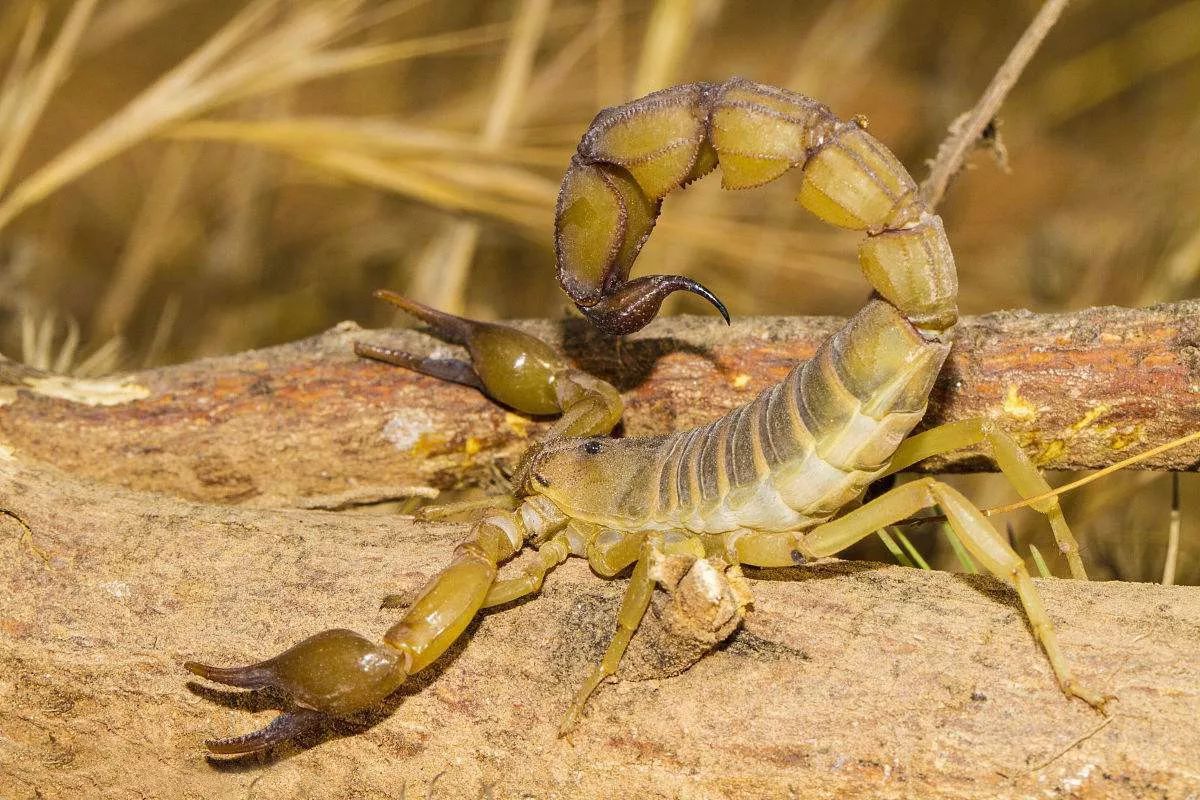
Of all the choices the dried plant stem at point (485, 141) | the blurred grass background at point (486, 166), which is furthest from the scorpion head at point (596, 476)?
the dried plant stem at point (485, 141)

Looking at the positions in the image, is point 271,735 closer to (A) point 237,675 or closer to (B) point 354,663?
(A) point 237,675

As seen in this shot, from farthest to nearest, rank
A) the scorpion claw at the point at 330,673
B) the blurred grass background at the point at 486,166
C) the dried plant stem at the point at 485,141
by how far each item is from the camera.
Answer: the dried plant stem at the point at 485,141 → the blurred grass background at the point at 486,166 → the scorpion claw at the point at 330,673

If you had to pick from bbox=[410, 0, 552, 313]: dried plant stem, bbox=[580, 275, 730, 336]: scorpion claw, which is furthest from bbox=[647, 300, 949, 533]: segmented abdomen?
bbox=[410, 0, 552, 313]: dried plant stem

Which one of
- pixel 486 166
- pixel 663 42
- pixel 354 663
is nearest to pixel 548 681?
pixel 354 663

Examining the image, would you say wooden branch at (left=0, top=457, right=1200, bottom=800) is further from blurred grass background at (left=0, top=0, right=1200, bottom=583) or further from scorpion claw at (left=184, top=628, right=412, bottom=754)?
blurred grass background at (left=0, top=0, right=1200, bottom=583)

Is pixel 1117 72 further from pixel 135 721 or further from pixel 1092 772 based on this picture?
pixel 135 721

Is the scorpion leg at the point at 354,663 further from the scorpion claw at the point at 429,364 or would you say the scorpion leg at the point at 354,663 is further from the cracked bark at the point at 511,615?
the scorpion claw at the point at 429,364
